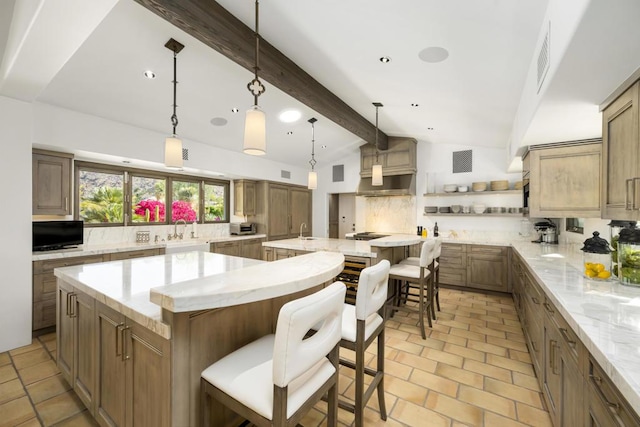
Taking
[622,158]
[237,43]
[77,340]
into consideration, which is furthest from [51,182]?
[622,158]

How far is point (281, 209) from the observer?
6500 mm

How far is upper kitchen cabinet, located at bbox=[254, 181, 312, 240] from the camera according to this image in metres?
6.13

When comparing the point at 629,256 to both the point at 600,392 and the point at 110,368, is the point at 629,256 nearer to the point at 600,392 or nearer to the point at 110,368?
the point at 600,392

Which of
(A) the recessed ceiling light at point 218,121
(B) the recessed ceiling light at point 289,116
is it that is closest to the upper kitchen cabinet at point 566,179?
(B) the recessed ceiling light at point 289,116

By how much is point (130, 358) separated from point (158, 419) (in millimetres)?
348

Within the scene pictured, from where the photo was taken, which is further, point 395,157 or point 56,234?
point 395,157

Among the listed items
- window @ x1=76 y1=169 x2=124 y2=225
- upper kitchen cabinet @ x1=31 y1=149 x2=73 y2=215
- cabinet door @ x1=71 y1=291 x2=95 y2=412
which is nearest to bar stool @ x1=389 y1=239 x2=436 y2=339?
cabinet door @ x1=71 y1=291 x2=95 y2=412

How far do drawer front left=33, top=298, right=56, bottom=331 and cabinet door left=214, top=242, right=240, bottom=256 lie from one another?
2236mm

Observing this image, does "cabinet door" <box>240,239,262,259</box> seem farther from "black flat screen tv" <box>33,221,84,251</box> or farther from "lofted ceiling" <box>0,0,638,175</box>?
"black flat screen tv" <box>33,221,84,251</box>

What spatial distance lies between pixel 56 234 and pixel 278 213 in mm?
3797

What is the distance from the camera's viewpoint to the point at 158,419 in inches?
48.9

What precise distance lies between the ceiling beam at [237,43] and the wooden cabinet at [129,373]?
6.62 ft

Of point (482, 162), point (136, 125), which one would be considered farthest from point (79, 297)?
point (482, 162)

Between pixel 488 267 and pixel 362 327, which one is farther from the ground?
pixel 362 327
